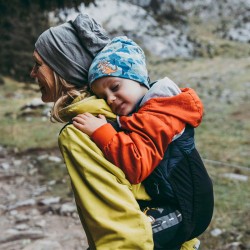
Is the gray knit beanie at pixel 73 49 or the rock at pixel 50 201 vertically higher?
the gray knit beanie at pixel 73 49

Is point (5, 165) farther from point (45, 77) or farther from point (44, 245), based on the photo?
point (45, 77)

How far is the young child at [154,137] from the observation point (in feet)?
6.77

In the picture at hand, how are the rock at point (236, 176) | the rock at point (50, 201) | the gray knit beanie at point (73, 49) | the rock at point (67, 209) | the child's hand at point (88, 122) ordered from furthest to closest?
→ 1. the rock at point (236, 176)
2. the rock at point (50, 201)
3. the rock at point (67, 209)
4. the gray knit beanie at point (73, 49)
5. the child's hand at point (88, 122)

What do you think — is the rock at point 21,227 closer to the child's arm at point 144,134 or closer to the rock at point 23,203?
the rock at point 23,203

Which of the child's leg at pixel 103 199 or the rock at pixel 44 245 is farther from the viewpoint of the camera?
the rock at pixel 44 245

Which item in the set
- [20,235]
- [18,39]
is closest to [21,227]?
[20,235]

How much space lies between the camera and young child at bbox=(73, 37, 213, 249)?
6.77 ft

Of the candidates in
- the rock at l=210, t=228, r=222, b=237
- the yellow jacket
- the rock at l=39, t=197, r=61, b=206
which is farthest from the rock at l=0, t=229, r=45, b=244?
the yellow jacket

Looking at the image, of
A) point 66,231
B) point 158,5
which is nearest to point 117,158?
point 66,231

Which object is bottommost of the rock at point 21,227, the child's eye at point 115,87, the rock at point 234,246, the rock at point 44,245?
the rock at point 21,227

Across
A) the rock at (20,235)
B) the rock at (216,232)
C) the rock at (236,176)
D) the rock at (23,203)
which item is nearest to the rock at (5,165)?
the rock at (23,203)

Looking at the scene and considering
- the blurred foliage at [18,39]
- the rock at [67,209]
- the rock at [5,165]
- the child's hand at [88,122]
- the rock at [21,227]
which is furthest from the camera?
the blurred foliage at [18,39]

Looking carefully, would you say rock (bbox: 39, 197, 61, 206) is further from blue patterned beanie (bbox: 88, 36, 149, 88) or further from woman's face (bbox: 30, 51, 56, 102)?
blue patterned beanie (bbox: 88, 36, 149, 88)

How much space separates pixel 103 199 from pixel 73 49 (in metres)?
0.84
